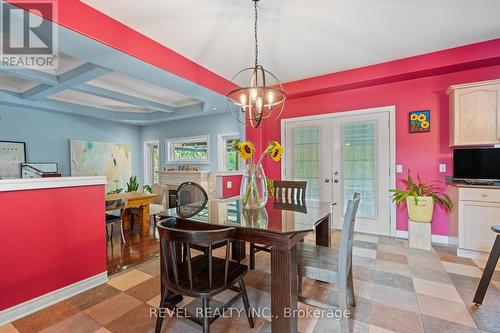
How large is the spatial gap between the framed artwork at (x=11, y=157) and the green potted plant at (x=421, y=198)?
22.2 feet

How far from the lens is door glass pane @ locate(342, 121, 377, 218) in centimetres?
367

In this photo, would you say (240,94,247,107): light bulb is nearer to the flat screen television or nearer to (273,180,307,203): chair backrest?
(273,180,307,203): chair backrest

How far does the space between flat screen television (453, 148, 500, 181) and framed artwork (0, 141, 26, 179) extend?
7477 mm

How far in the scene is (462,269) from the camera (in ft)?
8.03

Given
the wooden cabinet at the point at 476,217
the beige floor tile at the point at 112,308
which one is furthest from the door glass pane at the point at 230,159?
the wooden cabinet at the point at 476,217

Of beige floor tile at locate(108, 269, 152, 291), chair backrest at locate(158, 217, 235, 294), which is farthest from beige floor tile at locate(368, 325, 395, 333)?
beige floor tile at locate(108, 269, 152, 291)

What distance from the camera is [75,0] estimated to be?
6.27ft

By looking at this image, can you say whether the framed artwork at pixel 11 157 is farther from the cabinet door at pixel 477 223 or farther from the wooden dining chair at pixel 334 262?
the cabinet door at pixel 477 223

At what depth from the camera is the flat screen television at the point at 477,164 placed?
2.80 m

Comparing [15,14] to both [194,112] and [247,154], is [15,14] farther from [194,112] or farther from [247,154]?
[194,112]

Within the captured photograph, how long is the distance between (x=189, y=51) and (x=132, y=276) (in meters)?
2.72

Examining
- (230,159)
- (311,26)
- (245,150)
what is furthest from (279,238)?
(230,159)

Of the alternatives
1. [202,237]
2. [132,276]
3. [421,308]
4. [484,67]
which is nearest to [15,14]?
[202,237]

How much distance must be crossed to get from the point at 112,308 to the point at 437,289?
288cm
